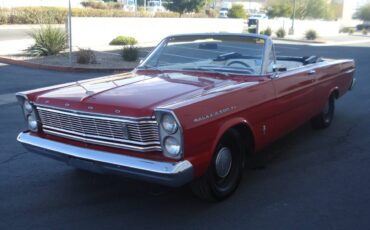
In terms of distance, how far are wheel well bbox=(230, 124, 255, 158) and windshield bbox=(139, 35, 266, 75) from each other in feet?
2.51

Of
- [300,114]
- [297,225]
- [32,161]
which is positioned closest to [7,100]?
[32,161]

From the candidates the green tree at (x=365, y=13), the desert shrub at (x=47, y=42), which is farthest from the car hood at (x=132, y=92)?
the green tree at (x=365, y=13)

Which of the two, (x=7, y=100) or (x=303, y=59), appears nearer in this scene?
(x=303, y=59)

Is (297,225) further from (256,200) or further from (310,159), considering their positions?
(310,159)

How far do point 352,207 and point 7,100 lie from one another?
22.2 ft

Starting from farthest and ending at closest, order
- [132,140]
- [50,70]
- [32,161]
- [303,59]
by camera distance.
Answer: [50,70] → [303,59] → [32,161] → [132,140]

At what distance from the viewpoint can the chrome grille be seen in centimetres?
378

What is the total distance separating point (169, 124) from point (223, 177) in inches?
38.2

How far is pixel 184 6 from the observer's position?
43438mm

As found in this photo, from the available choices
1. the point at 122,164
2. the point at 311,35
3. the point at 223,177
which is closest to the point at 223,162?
the point at 223,177

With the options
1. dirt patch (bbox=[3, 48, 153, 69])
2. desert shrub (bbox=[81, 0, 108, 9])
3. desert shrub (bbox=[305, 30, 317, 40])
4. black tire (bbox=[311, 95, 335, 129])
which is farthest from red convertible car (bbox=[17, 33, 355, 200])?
desert shrub (bbox=[81, 0, 108, 9])

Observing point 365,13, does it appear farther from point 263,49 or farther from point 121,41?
point 263,49

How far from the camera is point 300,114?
18.7 ft

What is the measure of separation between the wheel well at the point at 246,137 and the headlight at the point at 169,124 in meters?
0.92
